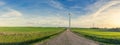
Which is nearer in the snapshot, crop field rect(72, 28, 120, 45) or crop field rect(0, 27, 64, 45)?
crop field rect(0, 27, 64, 45)

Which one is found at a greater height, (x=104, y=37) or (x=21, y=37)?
(x=21, y=37)

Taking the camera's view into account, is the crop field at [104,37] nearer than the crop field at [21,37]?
No

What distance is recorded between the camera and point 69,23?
108250 millimetres

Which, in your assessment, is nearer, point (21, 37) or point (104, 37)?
point (21, 37)
